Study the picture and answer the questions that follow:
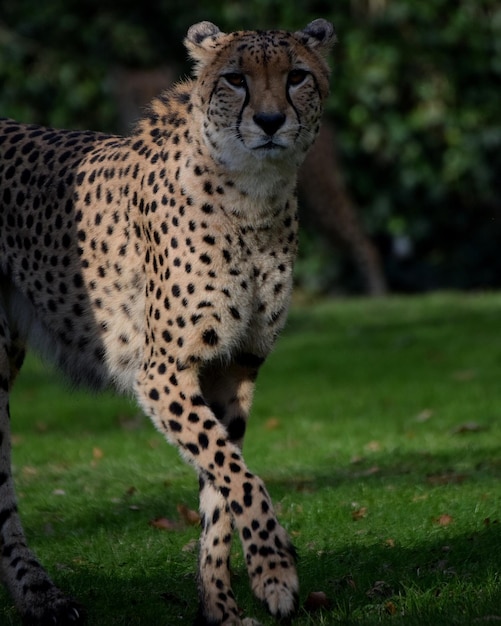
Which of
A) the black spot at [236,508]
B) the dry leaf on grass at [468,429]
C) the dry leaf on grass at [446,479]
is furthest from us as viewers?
the dry leaf on grass at [468,429]

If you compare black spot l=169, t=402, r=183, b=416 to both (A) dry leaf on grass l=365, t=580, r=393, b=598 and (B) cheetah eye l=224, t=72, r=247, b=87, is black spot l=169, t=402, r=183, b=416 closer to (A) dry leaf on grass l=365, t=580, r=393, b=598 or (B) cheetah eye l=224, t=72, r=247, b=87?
(A) dry leaf on grass l=365, t=580, r=393, b=598

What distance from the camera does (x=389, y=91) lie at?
714 inches

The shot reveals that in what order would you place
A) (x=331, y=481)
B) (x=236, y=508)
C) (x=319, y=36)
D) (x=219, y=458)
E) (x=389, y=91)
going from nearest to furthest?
1. (x=236, y=508)
2. (x=219, y=458)
3. (x=319, y=36)
4. (x=331, y=481)
5. (x=389, y=91)

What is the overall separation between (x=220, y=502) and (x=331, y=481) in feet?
7.88

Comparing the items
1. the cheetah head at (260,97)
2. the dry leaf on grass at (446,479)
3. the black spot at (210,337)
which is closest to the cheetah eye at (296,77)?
the cheetah head at (260,97)

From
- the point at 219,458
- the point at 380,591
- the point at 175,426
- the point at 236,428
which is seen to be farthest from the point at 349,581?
the point at 175,426

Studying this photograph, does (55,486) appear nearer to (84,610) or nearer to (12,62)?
(84,610)

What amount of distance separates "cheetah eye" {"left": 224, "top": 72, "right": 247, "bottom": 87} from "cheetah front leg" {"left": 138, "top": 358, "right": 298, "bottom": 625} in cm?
108

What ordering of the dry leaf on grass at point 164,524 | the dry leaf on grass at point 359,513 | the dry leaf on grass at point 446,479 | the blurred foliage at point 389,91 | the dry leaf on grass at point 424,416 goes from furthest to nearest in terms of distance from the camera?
1. the blurred foliage at point 389,91
2. the dry leaf on grass at point 424,416
3. the dry leaf on grass at point 446,479
4. the dry leaf on grass at point 164,524
5. the dry leaf on grass at point 359,513

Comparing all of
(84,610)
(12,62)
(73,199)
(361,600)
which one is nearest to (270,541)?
(361,600)

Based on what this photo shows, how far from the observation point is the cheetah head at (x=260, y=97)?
4930 mm

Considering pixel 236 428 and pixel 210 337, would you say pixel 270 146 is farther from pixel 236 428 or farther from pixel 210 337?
pixel 236 428

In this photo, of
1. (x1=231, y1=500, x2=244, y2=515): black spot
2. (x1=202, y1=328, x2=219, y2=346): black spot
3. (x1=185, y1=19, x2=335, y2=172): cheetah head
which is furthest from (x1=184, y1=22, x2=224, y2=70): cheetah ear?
(x1=231, y1=500, x2=244, y2=515): black spot

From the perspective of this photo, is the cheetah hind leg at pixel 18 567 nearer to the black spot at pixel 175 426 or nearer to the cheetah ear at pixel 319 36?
the black spot at pixel 175 426
